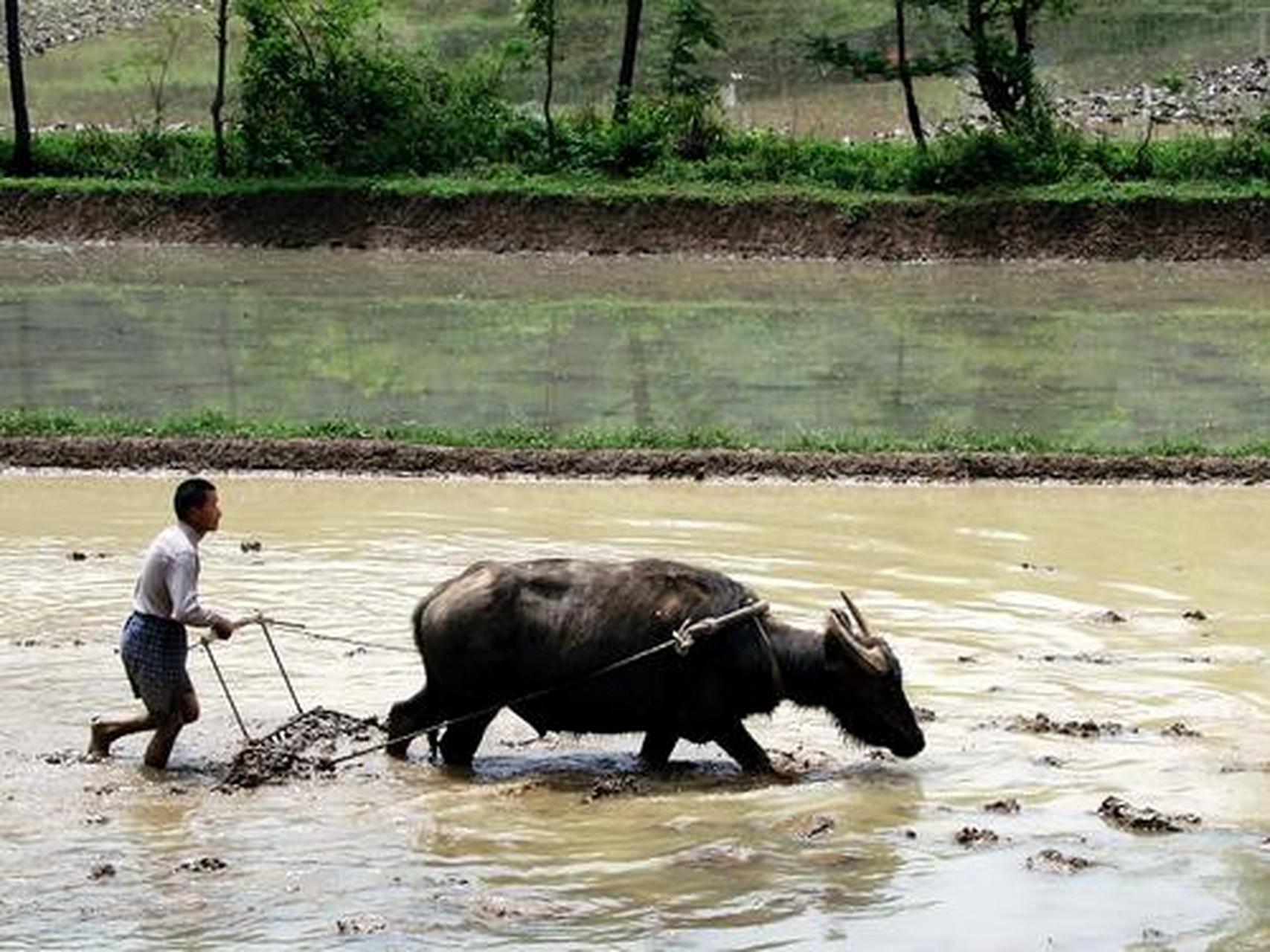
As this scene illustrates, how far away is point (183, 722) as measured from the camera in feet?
34.7

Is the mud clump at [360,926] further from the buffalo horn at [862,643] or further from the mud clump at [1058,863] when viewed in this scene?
the buffalo horn at [862,643]

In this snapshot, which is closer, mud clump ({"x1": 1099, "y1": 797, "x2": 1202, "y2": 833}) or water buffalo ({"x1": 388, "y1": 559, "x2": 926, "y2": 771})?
mud clump ({"x1": 1099, "y1": 797, "x2": 1202, "y2": 833})

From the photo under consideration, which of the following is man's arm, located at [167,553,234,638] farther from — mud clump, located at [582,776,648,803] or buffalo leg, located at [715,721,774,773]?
buffalo leg, located at [715,721,774,773]

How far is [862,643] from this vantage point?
1067 cm

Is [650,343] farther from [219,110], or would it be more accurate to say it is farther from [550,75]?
[219,110]

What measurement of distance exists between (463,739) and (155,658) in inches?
55.0

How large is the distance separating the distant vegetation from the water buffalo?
24290 mm

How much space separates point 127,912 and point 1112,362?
1544 cm

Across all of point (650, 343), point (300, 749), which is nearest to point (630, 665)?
point (300, 749)

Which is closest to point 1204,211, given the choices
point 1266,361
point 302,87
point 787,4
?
point 1266,361

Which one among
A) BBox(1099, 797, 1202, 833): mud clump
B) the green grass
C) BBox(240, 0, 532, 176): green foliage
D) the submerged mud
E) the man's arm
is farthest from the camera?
BBox(240, 0, 532, 176): green foliage

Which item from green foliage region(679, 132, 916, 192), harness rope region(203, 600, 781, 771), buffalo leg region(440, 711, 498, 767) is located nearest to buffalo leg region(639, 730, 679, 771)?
harness rope region(203, 600, 781, 771)

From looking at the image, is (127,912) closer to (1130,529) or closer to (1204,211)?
(1130,529)

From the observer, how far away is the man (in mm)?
10320
